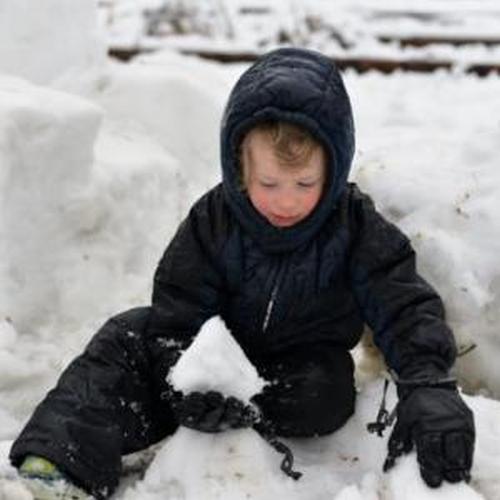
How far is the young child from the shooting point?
2.11 meters

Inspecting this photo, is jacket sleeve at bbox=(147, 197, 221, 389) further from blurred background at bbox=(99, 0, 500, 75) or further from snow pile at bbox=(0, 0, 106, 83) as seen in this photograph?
blurred background at bbox=(99, 0, 500, 75)

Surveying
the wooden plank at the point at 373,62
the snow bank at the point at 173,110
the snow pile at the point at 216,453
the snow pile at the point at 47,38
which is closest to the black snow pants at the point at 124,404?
the snow pile at the point at 216,453

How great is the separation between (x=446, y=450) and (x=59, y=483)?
81cm

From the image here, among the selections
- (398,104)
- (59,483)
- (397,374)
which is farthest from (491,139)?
(398,104)

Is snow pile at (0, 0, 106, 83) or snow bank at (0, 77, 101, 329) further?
snow pile at (0, 0, 106, 83)

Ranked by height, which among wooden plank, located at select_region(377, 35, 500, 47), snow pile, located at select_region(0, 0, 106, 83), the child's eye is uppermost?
the child's eye

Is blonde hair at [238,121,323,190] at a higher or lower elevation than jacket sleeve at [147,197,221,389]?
higher

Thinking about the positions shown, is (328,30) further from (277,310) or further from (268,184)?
(268,184)

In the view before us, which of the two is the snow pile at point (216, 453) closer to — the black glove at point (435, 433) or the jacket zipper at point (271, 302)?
the jacket zipper at point (271, 302)

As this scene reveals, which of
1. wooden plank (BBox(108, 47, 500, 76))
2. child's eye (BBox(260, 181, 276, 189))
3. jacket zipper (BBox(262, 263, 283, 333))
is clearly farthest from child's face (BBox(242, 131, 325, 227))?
wooden plank (BBox(108, 47, 500, 76))

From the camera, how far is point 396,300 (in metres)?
2.31

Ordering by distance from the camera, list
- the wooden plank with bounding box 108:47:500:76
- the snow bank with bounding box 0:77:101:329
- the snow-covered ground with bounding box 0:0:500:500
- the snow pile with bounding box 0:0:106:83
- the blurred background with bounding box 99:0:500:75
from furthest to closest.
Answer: the blurred background with bounding box 99:0:500:75 → the wooden plank with bounding box 108:47:500:76 → the snow pile with bounding box 0:0:106:83 → the snow bank with bounding box 0:77:101:329 → the snow-covered ground with bounding box 0:0:500:500

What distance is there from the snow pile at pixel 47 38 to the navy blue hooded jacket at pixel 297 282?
1921 millimetres

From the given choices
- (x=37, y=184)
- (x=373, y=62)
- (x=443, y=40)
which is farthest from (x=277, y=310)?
(x=443, y=40)
